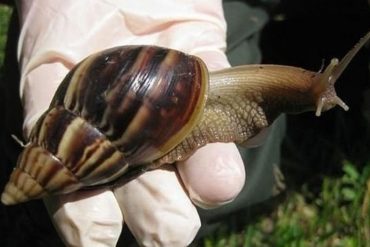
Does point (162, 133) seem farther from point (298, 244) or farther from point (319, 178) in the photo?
point (319, 178)

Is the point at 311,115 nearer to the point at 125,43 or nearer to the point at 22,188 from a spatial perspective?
the point at 125,43

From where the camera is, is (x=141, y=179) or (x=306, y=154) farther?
(x=306, y=154)

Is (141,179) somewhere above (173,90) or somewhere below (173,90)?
below

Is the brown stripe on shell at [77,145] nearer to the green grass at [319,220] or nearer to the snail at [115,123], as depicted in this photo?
the snail at [115,123]

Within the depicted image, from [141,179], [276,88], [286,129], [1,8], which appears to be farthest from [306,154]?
[1,8]

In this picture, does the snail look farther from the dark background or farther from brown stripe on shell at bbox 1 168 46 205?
the dark background

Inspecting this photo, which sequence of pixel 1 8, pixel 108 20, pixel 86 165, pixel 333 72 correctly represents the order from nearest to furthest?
pixel 86 165, pixel 333 72, pixel 108 20, pixel 1 8

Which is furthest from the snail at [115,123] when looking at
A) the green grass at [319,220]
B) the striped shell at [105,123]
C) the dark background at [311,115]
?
the dark background at [311,115]
